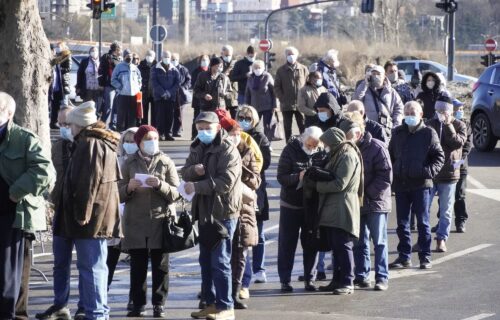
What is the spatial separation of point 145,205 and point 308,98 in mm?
9744

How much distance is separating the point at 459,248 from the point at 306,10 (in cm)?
15011

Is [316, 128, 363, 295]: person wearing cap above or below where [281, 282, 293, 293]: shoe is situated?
above

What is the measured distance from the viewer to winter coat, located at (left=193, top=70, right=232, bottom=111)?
23.5 m

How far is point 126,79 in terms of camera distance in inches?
976

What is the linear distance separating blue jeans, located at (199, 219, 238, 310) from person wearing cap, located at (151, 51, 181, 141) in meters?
14.8

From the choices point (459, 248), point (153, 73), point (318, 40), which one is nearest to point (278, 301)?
point (459, 248)

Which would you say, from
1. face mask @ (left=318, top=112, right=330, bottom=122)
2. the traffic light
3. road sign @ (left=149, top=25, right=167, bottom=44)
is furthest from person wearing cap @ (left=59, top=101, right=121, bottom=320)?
the traffic light

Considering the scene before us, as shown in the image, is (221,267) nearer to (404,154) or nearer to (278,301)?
A: (278,301)

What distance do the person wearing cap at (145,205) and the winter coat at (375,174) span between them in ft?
8.15

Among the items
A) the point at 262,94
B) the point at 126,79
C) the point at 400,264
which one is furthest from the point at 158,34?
the point at 400,264

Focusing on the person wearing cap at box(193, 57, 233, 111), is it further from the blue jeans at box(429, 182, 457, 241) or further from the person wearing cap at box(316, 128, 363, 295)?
→ the person wearing cap at box(316, 128, 363, 295)

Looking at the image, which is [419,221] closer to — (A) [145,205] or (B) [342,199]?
(B) [342,199]

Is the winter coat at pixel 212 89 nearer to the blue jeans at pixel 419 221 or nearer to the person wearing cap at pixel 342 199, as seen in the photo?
the blue jeans at pixel 419 221

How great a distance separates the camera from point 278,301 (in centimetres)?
1219
